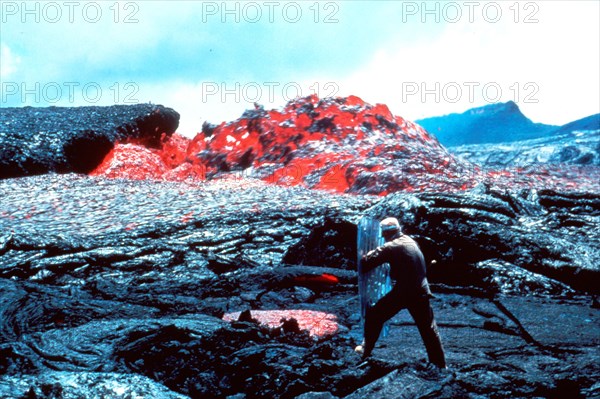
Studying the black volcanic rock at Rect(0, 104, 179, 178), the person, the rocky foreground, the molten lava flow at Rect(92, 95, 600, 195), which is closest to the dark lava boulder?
the rocky foreground

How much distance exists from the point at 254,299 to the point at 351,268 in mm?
1181

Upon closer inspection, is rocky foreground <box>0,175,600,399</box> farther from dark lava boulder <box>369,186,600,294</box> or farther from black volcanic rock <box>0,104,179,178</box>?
black volcanic rock <box>0,104,179,178</box>

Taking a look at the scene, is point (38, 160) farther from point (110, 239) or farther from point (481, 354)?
point (481, 354)

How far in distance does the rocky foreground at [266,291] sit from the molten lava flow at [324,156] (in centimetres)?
79

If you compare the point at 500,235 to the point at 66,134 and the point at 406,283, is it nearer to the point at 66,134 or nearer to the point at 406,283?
the point at 406,283

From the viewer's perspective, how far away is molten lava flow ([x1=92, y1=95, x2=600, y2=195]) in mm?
6977

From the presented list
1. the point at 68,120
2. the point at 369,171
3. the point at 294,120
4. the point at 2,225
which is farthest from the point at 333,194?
the point at 68,120

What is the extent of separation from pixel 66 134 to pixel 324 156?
370 centimetres

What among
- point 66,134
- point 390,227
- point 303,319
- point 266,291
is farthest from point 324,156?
point 390,227

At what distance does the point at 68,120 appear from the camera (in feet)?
24.9

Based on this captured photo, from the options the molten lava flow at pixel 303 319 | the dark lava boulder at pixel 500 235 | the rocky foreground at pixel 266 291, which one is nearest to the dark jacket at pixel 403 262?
the rocky foreground at pixel 266 291

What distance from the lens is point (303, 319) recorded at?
3.30 metres

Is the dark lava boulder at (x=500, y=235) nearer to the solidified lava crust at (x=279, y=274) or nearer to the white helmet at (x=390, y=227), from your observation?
the solidified lava crust at (x=279, y=274)

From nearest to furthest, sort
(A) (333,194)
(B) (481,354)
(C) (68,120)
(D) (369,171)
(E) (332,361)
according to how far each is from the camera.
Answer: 1. (E) (332,361)
2. (B) (481,354)
3. (A) (333,194)
4. (D) (369,171)
5. (C) (68,120)
